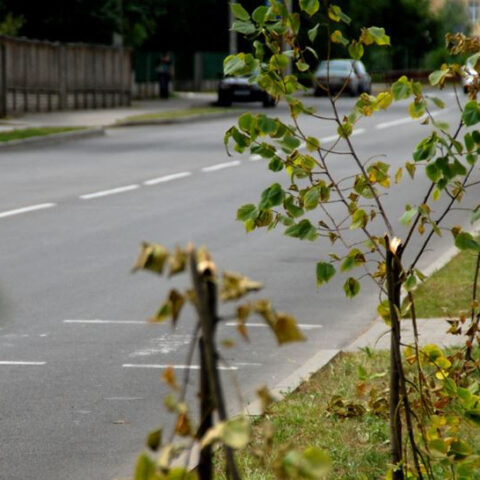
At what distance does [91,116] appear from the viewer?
4412cm

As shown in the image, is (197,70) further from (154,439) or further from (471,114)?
(154,439)

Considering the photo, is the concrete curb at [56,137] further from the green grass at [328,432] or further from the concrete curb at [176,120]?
the green grass at [328,432]

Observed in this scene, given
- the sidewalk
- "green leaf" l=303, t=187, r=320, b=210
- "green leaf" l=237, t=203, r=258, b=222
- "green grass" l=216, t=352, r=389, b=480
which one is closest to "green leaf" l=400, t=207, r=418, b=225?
"green leaf" l=303, t=187, r=320, b=210

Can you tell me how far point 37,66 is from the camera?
45.3m

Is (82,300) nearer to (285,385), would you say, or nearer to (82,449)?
(285,385)

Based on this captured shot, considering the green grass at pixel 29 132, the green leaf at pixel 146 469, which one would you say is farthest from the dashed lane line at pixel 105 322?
the green grass at pixel 29 132

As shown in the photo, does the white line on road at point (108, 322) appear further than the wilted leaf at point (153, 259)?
Yes

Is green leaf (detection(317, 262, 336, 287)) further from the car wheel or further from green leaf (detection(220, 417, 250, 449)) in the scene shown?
the car wheel

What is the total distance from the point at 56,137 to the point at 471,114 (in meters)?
29.0

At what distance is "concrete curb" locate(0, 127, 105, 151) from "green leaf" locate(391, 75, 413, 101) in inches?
1006

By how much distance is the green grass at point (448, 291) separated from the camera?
10281 millimetres

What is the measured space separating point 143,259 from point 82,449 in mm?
4338

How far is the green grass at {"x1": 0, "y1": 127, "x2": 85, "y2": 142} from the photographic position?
32.0 metres

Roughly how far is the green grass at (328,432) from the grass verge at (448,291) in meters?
2.21
